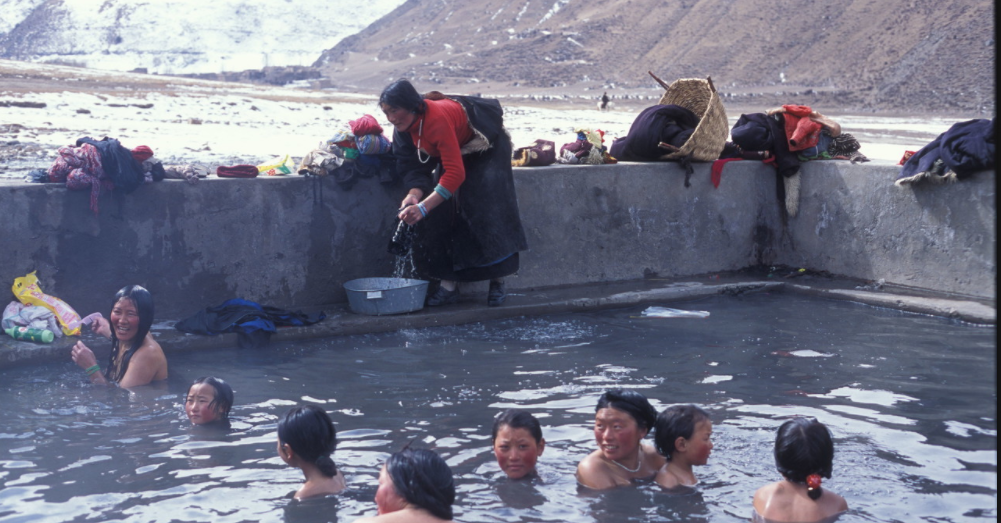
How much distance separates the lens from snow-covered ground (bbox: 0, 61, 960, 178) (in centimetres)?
1456

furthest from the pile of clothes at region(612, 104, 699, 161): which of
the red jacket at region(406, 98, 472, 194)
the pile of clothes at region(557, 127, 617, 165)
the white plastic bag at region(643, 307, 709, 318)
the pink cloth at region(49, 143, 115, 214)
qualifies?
the pink cloth at region(49, 143, 115, 214)

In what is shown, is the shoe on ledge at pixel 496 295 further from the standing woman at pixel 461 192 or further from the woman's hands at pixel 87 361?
the woman's hands at pixel 87 361

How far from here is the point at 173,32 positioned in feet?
267

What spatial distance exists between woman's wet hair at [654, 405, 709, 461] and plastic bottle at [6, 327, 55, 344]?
398cm

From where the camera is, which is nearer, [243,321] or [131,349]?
[131,349]

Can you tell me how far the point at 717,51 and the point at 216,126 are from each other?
121 ft

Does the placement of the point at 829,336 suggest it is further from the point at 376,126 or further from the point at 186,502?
the point at 186,502

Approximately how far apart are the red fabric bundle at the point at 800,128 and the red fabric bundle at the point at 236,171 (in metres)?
4.74

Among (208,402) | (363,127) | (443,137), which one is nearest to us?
(208,402)

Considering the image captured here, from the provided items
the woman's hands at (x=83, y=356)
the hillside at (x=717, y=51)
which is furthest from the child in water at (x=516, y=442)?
the hillside at (x=717, y=51)

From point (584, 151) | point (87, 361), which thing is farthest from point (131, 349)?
point (584, 151)

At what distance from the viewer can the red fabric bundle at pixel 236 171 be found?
24.0 feet

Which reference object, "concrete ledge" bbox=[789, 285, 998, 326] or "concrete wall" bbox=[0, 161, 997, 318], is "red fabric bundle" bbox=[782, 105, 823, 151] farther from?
"concrete ledge" bbox=[789, 285, 998, 326]

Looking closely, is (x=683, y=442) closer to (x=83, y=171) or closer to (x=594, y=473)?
(x=594, y=473)
